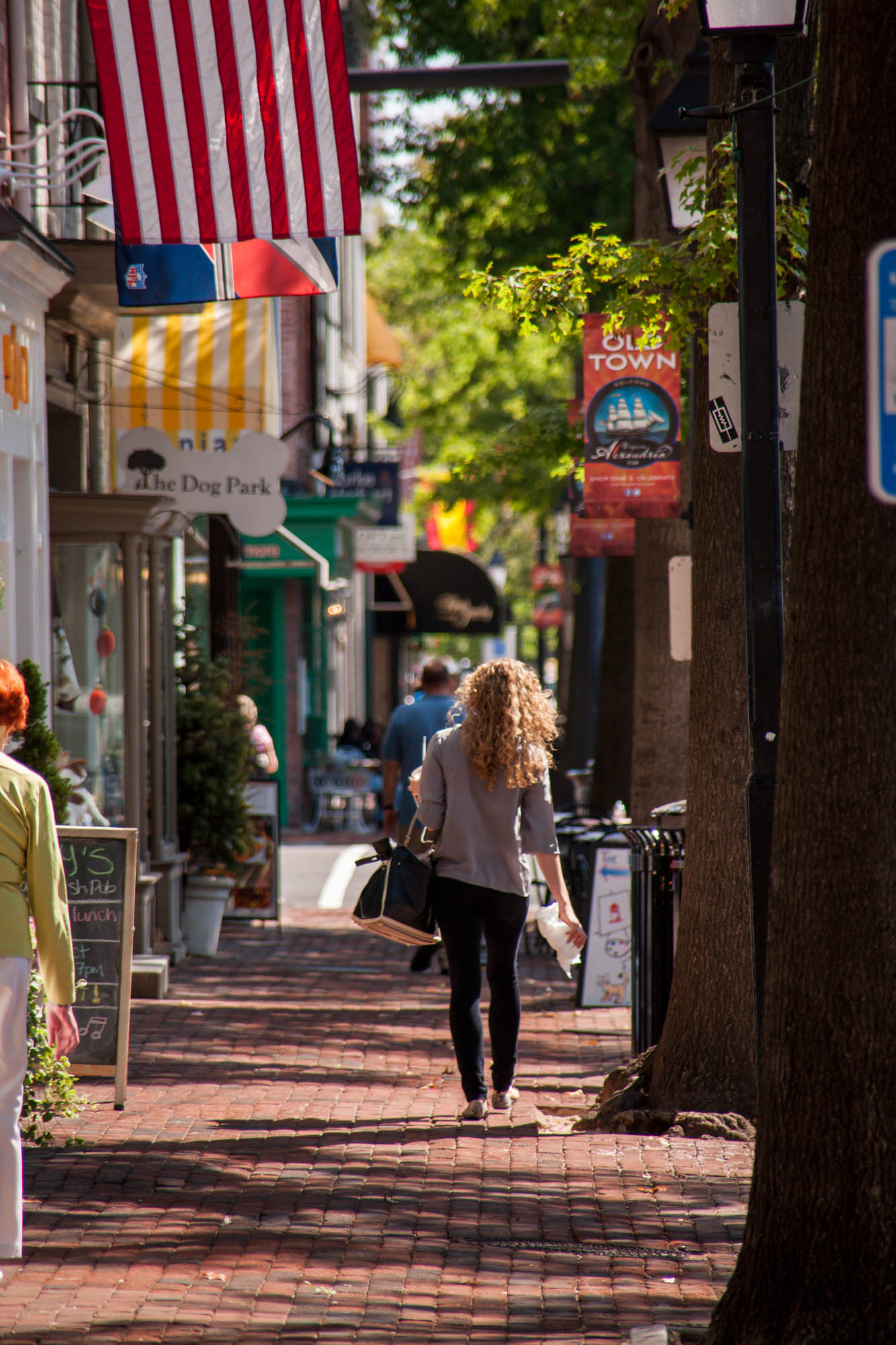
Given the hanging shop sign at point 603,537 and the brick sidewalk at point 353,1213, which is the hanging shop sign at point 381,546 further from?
the brick sidewalk at point 353,1213

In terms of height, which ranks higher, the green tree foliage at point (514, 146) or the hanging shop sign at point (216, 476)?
the green tree foliage at point (514, 146)

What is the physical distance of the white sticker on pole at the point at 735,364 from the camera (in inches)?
260

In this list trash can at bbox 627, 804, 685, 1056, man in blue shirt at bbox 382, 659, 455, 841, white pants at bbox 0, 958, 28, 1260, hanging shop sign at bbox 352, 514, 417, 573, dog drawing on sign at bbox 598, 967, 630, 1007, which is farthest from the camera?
hanging shop sign at bbox 352, 514, 417, 573

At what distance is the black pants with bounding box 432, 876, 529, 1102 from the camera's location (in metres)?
7.12

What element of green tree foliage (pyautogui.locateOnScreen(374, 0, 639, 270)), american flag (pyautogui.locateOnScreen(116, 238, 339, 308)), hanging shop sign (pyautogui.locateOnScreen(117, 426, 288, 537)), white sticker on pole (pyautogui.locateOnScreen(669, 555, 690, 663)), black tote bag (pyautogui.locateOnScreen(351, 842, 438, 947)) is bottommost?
black tote bag (pyautogui.locateOnScreen(351, 842, 438, 947))

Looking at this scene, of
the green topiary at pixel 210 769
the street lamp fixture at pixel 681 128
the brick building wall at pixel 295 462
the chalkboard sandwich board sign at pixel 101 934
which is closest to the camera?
the chalkboard sandwich board sign at pixel 101 934

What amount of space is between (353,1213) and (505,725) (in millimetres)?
2276

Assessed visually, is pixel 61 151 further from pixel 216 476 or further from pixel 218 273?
pixel 216 476

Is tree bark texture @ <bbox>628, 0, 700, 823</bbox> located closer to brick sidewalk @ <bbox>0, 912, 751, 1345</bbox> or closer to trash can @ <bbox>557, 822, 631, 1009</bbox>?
trash can @ <bbox>557, 822, 631, 1009</bbox>

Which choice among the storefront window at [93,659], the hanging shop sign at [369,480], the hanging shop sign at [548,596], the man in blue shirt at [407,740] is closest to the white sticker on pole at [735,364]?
the man in blue shirt at [407,740]

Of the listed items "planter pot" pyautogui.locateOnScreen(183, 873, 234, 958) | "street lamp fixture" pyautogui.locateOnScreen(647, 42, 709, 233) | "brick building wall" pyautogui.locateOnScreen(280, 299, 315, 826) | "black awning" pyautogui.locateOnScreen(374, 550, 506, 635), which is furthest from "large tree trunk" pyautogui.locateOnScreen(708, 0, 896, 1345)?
"black awning" pyautogui.locateOnScreen(374, 550, 506, 635)

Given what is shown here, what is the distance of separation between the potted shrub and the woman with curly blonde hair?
561cm

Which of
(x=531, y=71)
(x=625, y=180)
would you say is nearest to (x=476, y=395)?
(x=625, y=180)

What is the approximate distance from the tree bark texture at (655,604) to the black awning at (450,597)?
20.4 m
